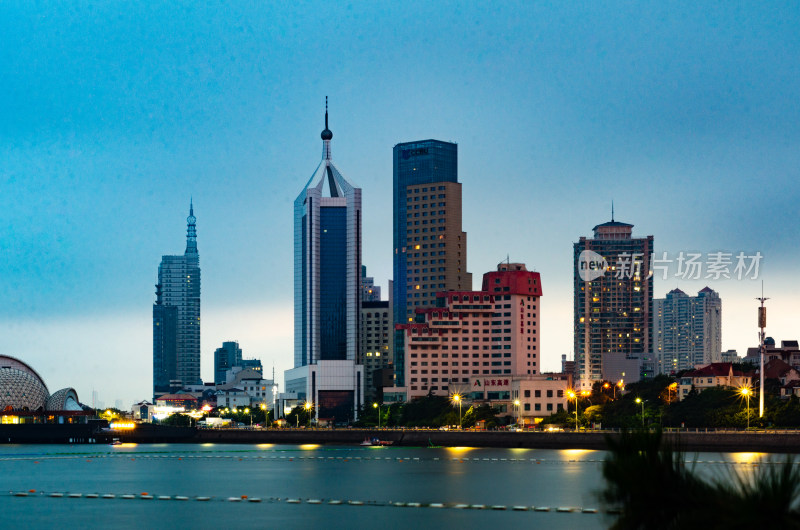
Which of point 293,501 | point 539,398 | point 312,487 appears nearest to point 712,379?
point 539,398

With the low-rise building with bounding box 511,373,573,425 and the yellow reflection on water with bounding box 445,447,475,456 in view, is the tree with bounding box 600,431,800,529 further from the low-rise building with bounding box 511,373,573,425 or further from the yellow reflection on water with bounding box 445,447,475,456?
the low-rise building with bounding box 511,373,573,425

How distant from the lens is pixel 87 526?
235 feet

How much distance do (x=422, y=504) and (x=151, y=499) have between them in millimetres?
22372

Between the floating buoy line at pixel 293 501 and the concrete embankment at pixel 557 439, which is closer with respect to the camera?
the floating buoy line at pixel 293 501

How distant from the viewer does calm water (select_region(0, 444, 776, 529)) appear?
7325 centimetres

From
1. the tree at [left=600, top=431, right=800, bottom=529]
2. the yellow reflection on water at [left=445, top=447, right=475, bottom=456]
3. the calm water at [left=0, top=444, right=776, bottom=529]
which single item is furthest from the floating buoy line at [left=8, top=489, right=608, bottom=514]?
the yellow reflection on water at [left=445, top=447, right=475, bottom=456]

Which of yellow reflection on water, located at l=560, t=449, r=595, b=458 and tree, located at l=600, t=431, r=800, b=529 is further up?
tree, located at l=600, t=431, r=800, b=529

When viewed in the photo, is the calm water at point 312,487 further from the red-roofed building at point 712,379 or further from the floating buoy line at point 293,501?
the red-roofed building at point 712,379

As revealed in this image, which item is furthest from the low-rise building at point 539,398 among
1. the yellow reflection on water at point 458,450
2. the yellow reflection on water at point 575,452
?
the yellow reflection on water at point 575,452

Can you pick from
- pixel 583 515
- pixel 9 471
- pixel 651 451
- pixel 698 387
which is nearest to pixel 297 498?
pixel 583 515

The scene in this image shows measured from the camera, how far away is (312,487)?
326 ft

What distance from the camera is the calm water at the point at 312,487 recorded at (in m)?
73.2

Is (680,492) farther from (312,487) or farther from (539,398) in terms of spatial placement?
(539,398)

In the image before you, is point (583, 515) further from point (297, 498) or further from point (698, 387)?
point (698, 387)
